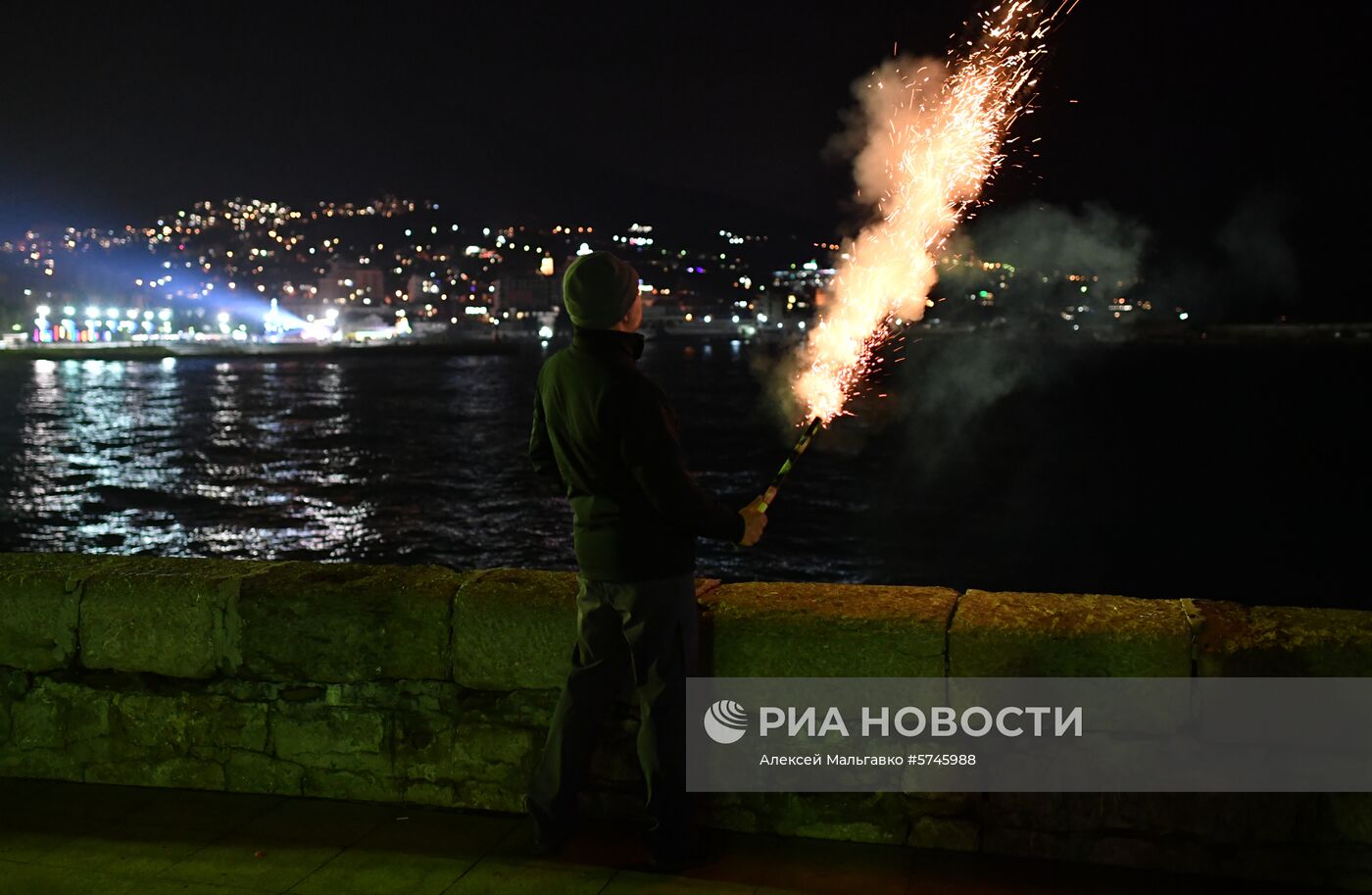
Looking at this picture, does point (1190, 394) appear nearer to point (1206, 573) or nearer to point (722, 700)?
point (1206, 573)

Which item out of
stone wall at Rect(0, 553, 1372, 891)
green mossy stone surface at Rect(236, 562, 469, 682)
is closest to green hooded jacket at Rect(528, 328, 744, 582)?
stone wall at Rect(0, 553, 1372, 891)

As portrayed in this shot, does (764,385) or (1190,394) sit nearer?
(1190,394)

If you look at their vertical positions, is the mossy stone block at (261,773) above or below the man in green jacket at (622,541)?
below

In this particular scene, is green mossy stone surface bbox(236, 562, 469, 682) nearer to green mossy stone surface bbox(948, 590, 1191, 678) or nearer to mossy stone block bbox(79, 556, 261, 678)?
mossy stone block bbox(79, 556, 261, 678)

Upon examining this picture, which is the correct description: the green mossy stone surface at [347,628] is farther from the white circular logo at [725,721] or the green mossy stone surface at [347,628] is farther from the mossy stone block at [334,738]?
the white circular logo at [725,721]

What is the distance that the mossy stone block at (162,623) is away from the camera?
4180 mm

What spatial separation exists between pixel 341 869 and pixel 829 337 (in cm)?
339

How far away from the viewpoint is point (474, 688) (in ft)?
13.2

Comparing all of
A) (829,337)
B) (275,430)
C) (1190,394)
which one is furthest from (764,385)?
(829,337)

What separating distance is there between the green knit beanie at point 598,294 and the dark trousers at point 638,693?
2.68 feet

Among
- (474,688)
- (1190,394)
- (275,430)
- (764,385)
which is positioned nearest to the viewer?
(474,688)

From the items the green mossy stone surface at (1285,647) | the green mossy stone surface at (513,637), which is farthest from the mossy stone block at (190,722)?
the green mossy stone surface at (1285,647)

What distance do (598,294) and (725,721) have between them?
1534 mm

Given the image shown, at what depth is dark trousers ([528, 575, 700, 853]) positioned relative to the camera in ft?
11.3
